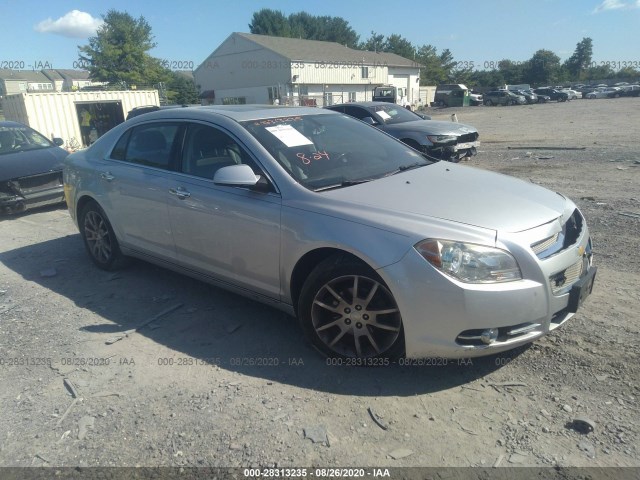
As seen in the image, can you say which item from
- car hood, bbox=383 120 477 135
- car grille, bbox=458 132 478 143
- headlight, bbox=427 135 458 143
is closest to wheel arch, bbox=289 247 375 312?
headlight, bbox=427 135 458 143

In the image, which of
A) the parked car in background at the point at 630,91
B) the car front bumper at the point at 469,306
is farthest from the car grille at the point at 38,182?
the parked car in background at the point at 630,91

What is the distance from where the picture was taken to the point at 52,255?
602 cm

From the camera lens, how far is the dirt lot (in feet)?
8.39

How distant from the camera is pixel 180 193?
13.2ft

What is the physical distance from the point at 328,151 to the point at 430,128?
7847mm

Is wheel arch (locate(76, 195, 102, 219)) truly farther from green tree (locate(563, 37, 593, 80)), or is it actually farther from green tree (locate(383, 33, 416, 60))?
green tree (locate(563, 37, 593, 80))

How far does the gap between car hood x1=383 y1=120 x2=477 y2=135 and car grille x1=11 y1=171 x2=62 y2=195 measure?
6.88m

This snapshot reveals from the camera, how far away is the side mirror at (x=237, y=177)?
3.38 m

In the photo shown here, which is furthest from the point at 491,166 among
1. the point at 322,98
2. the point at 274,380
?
the point at 322,98

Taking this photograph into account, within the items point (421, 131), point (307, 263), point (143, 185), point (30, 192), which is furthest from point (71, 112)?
point (307, 263)

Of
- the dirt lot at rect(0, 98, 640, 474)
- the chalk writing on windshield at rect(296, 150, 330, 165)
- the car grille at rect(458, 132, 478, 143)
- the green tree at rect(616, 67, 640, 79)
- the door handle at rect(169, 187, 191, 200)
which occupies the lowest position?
the dirt lot at rect(0, 98, 640, 474)

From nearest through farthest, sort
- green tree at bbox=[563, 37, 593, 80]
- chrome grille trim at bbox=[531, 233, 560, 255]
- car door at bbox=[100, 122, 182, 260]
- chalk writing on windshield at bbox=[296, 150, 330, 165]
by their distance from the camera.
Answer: chrome grille trim at bbox=[531, 233, 560, 255]
chalk writing on windshield at bbox=[296, 150, 330, 165]
car door at bbox=[100, 122, 182, 260]
green tree at bbox=[563, 37, 593, 80]

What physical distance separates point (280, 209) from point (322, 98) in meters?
43.1

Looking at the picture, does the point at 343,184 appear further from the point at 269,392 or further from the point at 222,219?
the point at 269,392
